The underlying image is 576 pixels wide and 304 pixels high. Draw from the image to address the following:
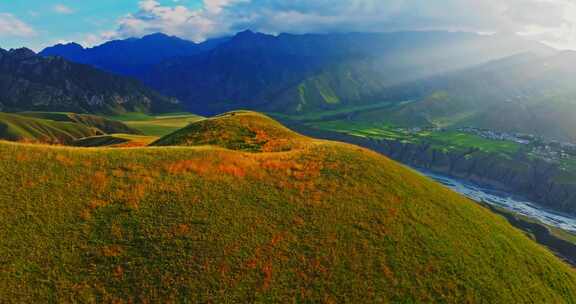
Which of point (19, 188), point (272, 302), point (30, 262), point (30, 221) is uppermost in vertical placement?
point (19, 188)

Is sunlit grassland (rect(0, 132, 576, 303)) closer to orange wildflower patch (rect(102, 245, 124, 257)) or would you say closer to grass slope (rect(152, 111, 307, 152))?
orange wildflower patch (rect(102, 245, 124, 257))

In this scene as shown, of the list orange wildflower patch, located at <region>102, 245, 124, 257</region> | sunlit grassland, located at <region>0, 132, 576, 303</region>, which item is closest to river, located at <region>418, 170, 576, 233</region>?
sunlit grassland, located at <region>0, 132, 576, 303</region>

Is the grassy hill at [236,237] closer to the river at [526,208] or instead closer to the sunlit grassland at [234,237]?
the sunlit grassland at [234,237]

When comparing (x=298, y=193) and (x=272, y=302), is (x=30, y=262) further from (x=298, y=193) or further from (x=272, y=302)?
(x=298, y=193)

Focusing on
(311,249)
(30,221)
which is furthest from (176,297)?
(30,221)

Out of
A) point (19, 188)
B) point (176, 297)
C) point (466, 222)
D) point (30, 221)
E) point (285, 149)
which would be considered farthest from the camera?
point (285, 149)

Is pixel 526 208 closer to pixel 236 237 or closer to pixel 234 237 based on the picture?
pixel 236 237

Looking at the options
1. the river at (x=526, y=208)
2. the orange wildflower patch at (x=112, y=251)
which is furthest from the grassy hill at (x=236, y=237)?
the river at (x=526, y=208)

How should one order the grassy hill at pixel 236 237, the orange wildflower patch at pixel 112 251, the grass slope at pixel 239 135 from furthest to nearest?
the grass slope at pixel 239 135
the orange wildflower patch at pixel 112 251
the grassy hill at pixel 236 237
